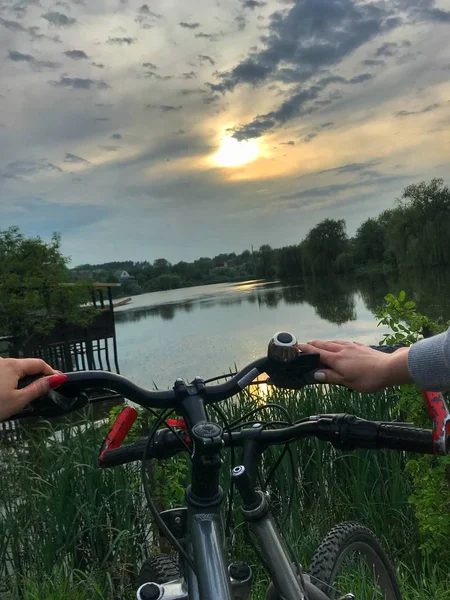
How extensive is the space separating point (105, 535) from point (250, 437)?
289cm

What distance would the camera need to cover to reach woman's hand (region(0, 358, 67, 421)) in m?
Answer: 1.16

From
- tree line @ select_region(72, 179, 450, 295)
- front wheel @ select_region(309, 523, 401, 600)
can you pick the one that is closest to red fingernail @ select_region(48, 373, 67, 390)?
front wheel @ select_region(309, 523, 401, 600)

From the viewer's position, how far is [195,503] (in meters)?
1.16

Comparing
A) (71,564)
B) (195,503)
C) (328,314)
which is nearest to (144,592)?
(195,503)

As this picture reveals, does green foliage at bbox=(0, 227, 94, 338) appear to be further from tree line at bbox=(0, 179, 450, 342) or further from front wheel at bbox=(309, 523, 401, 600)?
front wheel at bbox=(309, 523, 401, 600)

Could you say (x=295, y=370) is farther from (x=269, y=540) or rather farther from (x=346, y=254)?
(x=346, y=254)

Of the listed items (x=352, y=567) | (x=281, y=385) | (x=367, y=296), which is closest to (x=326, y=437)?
(x=281, y=385)

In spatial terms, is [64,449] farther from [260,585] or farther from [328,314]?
[328,314]

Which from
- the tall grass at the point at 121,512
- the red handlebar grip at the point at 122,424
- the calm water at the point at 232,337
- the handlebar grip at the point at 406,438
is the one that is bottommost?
the calm water at the point at 232,337

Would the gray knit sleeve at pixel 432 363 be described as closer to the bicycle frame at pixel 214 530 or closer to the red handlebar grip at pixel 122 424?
the bicycle frame at pixel 214 530

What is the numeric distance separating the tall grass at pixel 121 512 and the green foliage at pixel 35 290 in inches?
1035

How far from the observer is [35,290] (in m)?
30.1

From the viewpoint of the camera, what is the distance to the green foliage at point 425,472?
3.07 metres

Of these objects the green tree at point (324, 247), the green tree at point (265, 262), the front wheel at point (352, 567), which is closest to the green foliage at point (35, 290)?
the front wheel at point (352, 567)
